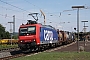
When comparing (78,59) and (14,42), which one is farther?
(14,42)

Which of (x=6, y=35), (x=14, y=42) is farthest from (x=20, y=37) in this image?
(x=6, y=35)

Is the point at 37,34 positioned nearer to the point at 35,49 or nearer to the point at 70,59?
the point at 35,49

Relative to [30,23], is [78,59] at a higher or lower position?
lower

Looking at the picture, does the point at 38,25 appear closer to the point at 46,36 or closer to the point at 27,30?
the point at 27,30

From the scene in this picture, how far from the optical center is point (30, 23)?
1194 inches

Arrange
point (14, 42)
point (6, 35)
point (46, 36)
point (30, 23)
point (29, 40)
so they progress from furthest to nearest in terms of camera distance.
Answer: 1. point (6, 35)
2. point (14, 42)
3. point (46, 36)
4. point (30, 23)
5. point (29, 40)

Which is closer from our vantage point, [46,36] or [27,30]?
[27,30]

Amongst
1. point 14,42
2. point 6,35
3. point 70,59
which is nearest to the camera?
point 70,59

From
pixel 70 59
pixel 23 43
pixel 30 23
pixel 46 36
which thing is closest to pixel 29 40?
pixel 23 43

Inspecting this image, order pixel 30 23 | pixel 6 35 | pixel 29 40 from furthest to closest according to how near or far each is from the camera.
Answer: pixel 6 35 → pixel 30 23 → pixel 29 40

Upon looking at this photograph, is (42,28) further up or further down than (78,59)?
further up

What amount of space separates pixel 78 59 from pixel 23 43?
11.2 m

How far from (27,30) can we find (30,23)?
1709mm

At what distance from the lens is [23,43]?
28391mm
